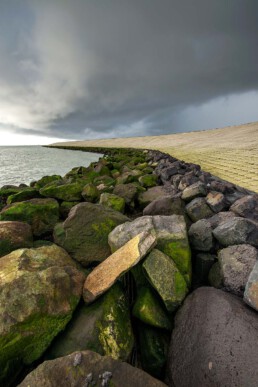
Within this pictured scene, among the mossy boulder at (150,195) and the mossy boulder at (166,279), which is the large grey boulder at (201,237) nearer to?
the mossy boulder at (166,279)

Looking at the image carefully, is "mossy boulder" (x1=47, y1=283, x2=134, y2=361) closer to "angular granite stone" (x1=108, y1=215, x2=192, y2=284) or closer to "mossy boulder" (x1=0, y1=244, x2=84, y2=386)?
"mossy boulder" (x1=0, y1=244, x2=84, y2=386)

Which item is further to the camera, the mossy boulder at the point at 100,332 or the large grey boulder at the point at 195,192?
the large grey boulder at the point at 195,192

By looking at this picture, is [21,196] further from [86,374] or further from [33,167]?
[33,167]

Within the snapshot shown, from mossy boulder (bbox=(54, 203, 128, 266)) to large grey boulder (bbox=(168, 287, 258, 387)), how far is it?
4.63 feet

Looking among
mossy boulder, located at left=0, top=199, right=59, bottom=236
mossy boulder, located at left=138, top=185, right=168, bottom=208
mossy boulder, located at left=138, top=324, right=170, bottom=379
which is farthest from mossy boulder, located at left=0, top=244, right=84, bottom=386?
mossy boulder, located at left=138, top=185, right=168, bottom=208

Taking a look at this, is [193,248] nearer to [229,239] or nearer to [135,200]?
[229,239]

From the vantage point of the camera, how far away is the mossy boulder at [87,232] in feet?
10.0

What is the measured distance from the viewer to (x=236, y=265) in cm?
229

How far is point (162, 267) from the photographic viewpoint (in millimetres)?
2271

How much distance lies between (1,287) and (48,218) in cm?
233

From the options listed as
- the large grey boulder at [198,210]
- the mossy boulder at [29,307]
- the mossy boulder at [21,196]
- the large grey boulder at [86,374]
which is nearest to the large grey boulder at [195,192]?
the large grey boulder at [198,210]

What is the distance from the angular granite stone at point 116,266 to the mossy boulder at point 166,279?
116mm

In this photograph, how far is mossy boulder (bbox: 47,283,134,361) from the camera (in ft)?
6.22

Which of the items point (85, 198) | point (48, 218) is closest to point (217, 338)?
point (48, 218)
